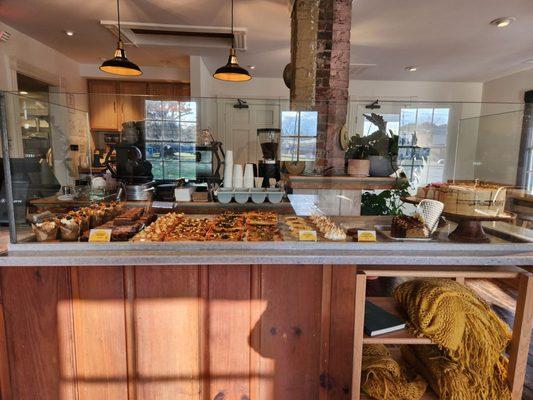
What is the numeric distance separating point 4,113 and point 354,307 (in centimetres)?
148

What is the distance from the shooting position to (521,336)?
1.21 m

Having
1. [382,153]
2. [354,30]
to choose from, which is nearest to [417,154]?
[382,153]

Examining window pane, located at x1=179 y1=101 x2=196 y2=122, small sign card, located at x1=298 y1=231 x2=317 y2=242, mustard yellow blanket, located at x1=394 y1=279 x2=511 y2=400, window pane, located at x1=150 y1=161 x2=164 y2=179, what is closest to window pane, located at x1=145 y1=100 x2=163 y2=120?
window pane, located at x1=179 y1=101 x2=196 y2=122

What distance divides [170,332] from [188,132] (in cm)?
89

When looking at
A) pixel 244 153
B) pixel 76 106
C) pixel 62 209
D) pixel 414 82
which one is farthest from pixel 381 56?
pixel 62 209

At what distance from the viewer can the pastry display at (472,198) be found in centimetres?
134

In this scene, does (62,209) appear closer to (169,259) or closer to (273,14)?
(169,259)

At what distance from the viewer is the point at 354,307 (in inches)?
48.3

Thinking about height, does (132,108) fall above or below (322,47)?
below

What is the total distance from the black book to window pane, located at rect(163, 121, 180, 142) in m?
1.18

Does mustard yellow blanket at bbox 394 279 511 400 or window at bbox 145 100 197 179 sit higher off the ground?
window at bbox 145 100 197 179

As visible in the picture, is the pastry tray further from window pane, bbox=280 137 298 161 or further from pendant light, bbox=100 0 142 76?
pendant light, bbox=100 0 142 76

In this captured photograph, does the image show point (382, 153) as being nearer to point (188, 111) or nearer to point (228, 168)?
point (228, 168)

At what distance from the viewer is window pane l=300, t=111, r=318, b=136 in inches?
63.0
